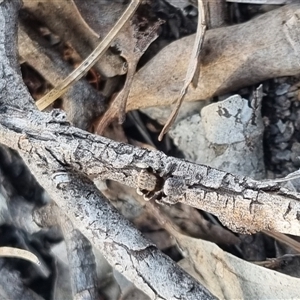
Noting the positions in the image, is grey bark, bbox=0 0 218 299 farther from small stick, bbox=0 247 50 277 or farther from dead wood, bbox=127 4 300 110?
dead wood, bbox=127 4 300 110

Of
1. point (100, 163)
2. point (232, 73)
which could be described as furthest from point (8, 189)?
point (232, 73)

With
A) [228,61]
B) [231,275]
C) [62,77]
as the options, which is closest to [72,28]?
[62,77]

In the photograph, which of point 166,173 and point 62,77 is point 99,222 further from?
point 62,77

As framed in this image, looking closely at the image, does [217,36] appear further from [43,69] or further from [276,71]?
[43,69]

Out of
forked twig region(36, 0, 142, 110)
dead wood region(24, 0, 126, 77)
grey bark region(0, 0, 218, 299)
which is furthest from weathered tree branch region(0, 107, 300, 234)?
dead wood region(24, 0, 126, 77)

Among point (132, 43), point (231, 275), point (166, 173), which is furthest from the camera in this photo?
point (132, 43)

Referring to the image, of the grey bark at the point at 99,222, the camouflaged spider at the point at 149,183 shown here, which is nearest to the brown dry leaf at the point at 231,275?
the grey bark at the point at 99,222
